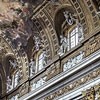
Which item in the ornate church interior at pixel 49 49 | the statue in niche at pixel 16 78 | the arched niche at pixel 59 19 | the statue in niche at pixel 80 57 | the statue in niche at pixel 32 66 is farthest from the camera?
the statue in niche at pixel 16 78

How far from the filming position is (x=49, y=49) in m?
14.9

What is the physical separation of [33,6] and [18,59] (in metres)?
3.28

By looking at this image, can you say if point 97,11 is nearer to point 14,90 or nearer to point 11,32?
point 11,32

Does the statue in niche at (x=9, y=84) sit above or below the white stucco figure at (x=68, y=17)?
below

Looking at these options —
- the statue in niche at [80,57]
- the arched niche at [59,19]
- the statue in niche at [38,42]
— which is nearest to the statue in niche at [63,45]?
the arched niche at [59,19]

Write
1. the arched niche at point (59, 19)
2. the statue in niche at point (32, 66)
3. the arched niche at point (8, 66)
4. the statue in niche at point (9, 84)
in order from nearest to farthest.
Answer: the arched niche at point (59, 19) → the statue in niche at point (32, 66) → the statue in niche at point (9, 84) → the arched niche at point (8, 66)

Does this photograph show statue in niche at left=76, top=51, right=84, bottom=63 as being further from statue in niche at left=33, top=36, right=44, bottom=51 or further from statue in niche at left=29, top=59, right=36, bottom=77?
statue in niche at left=29, top=59, right=36, bottom=77

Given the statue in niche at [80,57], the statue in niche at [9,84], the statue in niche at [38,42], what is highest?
the statue in niche at [38,42]

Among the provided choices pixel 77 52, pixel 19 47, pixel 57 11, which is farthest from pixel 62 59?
pixel 19 47

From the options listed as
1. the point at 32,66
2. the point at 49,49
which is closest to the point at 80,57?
the point at 49,49

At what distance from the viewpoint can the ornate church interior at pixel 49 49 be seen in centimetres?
1214

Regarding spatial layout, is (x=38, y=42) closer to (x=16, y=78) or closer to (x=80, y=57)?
(x=16, y=78)

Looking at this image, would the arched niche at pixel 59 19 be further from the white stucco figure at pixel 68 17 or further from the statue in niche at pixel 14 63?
the statue in niche at pixel 14 63

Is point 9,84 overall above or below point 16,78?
below
